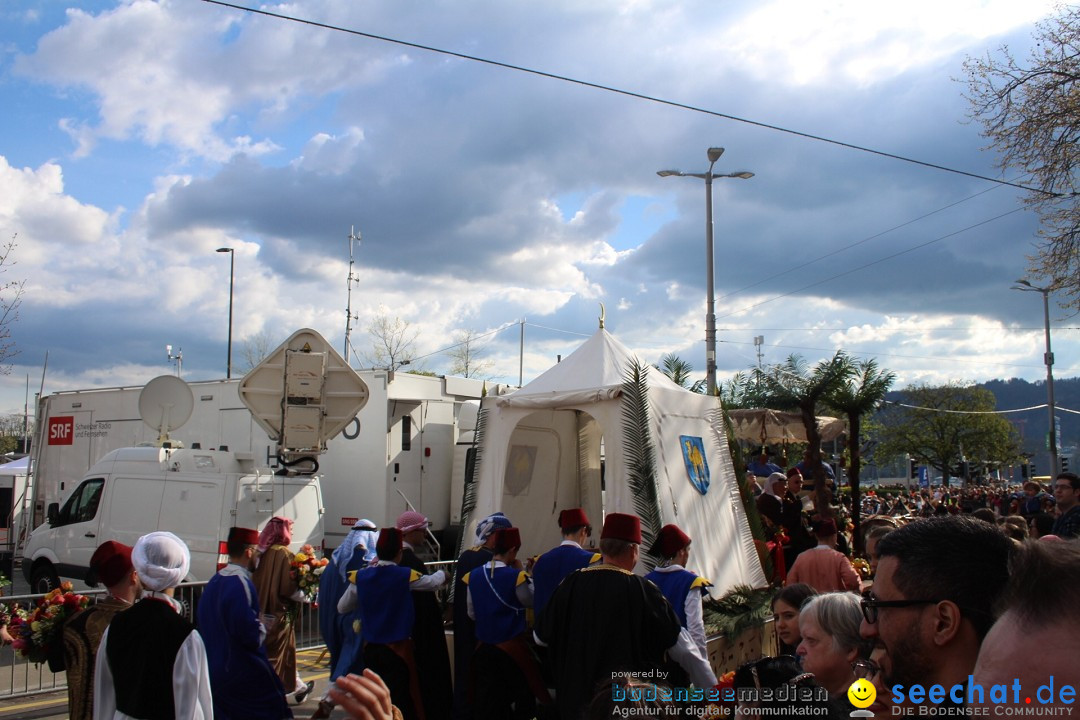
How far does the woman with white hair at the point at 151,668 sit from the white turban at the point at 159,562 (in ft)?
0.36

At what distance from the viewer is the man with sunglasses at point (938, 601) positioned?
2170 mm

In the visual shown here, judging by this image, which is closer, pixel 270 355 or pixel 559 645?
pixel 559 645

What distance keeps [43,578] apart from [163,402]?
3.10 m

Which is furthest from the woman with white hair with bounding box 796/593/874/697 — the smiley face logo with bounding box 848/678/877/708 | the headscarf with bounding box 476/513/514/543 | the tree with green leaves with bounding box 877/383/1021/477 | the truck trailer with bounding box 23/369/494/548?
the tree with green leaves with bounding box 877/383/1021/477

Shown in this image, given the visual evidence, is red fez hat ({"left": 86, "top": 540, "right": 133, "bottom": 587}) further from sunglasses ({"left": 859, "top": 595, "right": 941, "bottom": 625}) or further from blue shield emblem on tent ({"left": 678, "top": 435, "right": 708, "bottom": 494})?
blue shield emblem on tent ({"left": 678, "top": 435, "right": 708, "bottom": 494})

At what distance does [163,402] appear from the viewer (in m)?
12.8

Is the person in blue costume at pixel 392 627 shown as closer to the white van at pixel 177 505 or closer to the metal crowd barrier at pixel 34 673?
the metal crowd barrier at pixel 34 673

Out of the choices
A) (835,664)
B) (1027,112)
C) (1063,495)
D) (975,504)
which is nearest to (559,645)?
(835,664)

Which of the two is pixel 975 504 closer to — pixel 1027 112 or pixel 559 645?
pixel 1027 112

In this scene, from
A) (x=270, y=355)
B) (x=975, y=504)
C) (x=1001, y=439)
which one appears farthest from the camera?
(x=1001, y=439)

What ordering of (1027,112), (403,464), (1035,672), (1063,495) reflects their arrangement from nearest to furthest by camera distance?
(1035,672) < (1063,495) < (1027,112) < (403,464)

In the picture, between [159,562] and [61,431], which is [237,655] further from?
[61,431]

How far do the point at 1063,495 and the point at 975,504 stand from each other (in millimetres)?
18935

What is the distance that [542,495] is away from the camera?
38.6ft
